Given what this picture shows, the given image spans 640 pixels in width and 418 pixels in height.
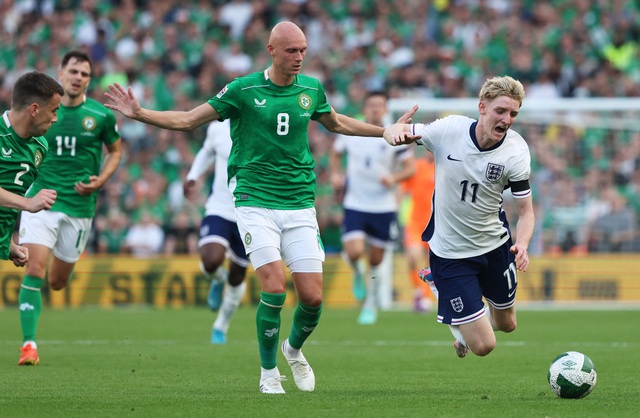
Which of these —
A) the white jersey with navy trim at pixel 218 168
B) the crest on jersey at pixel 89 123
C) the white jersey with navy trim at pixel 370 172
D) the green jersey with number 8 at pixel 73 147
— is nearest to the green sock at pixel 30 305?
the green jersey with number 8 at pixel 73 147

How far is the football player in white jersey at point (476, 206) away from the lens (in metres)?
8.52

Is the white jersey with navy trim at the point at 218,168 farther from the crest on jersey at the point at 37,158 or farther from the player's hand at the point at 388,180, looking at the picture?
the crest on jersey at the point at 37,158

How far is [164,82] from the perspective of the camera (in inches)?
974

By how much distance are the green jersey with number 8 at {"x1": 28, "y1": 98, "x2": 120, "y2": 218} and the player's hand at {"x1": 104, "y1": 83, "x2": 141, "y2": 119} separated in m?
3.15

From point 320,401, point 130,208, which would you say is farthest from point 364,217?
point 320,401

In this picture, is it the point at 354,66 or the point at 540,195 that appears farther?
the point at 354,66

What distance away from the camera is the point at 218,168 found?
1324 cm

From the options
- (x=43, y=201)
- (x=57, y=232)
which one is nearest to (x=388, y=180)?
(x=57, y=232)

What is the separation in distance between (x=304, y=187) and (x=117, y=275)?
1146 centimetres

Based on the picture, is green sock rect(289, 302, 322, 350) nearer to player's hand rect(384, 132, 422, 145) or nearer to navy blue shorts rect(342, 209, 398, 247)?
player's hand rect(384, 132, 422, 145)

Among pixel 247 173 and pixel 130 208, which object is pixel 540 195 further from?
pixel 247 173

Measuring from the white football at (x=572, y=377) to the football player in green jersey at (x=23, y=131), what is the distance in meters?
4.05

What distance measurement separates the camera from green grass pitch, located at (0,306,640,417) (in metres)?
7.67

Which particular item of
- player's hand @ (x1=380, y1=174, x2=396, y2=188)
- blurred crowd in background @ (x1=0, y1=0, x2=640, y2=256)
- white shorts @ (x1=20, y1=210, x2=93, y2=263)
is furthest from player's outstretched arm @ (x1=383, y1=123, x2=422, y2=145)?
blurred crowd in background @ (x1=0, y1=0, x2=640, y2=256)
